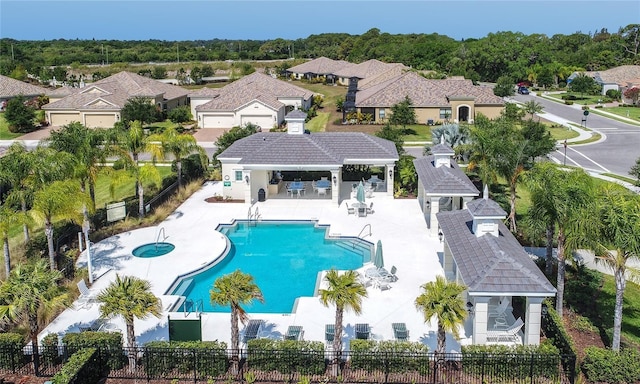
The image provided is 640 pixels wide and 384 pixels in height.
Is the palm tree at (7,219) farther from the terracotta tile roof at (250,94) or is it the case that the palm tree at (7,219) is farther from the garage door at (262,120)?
the terracotta tile roof at (250,94)

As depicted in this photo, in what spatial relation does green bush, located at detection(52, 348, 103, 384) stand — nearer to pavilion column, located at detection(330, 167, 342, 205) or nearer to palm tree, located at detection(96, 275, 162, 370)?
palm tree, located at detection(96, 275, 162, 370)

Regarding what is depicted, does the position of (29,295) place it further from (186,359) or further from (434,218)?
(434,218)

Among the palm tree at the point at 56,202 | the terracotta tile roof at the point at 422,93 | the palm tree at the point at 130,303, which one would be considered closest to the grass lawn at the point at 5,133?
the terracotta tile roof at the point at 422,93

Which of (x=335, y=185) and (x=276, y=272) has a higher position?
(x=335, y=185)

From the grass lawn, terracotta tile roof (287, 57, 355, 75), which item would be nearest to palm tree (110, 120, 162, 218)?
the grass lawn

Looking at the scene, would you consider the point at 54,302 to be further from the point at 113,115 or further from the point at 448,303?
the point at 113,115

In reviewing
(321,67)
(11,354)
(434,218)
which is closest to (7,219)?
(11,354)
